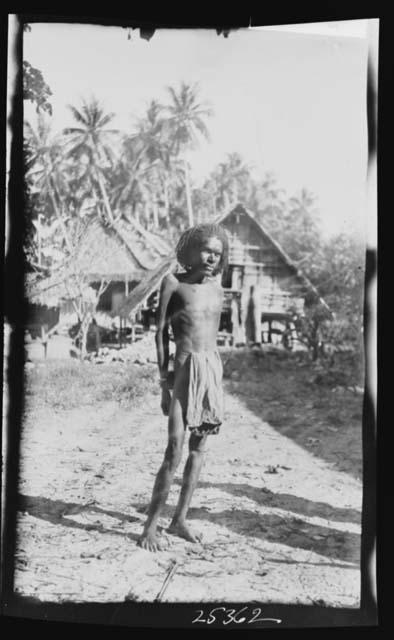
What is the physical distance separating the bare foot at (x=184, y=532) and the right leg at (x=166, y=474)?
11 centimetres

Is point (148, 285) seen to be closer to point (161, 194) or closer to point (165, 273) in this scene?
point (165, 273)

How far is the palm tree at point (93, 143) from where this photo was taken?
357cm

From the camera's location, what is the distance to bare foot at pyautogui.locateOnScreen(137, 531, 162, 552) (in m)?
3.43

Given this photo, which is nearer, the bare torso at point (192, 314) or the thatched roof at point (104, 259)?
the bare torso at point (192, 314)

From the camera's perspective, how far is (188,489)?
3445 mm

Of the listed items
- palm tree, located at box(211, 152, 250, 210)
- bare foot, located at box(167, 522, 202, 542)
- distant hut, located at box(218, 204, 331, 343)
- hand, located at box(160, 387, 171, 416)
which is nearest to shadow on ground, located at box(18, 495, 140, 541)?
bare foot, located at box(167, 522, 202, 542)

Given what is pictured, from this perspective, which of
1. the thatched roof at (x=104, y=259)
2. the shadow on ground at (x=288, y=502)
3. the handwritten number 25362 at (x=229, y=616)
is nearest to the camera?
the handwritten number 25362 at (x=229, y=616)

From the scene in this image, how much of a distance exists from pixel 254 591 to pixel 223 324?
1507 mm

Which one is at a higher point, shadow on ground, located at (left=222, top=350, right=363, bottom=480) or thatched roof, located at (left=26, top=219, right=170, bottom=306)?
thatched roof, located at (left=26, top=219, right=170, bottom=306)

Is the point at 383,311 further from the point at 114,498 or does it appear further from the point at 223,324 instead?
the point at 114,498

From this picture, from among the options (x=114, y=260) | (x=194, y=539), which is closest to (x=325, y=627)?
(x=194, y=539)

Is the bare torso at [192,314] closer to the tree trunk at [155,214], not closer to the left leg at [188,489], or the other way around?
the tree trunk at [155,214]

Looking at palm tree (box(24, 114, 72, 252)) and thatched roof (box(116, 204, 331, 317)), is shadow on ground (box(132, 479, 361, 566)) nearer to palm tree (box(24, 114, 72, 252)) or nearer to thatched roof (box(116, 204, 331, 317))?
thatched roof (box(116, 204, 331, 317))

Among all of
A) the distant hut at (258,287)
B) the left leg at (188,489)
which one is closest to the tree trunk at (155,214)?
the distant hut at (258,287)
